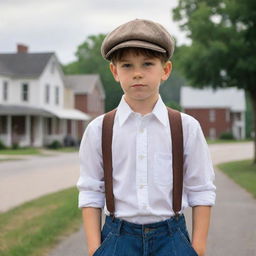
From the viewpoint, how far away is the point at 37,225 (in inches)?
365

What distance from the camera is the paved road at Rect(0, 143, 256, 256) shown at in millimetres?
7355

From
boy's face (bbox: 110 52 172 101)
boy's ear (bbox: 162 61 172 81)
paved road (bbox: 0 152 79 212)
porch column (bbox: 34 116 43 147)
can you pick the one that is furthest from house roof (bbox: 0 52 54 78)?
boy's face (bbox: 110 52 172 101)

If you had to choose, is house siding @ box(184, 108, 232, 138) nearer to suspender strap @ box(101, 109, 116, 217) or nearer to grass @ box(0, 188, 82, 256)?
grass @ box(0, 188, 82, 256)

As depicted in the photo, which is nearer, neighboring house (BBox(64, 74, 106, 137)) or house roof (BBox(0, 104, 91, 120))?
house roof (BBox(0, 104, 91, 120))

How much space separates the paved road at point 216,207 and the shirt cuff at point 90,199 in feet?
13.4

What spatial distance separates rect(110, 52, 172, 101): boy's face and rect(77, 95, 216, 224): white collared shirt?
99 mm

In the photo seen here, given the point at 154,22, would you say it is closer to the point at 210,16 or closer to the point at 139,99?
the point at 139,99

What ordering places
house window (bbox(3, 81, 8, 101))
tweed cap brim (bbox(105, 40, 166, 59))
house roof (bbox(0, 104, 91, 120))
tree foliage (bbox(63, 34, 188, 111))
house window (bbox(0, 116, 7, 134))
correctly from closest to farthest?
tweed cap brim (bbox(105, 40, 166, 59))
house roof (bbox(0, 104, 91, 120))
house window (bbox(0, 116, 7, 134))
house window (bbox(3, 81, 8, 101))
tree foliage (bbox(63, 34, 188, 111))

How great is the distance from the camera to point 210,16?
897 inches

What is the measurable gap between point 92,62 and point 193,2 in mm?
64145

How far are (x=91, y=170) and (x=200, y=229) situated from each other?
592 mm

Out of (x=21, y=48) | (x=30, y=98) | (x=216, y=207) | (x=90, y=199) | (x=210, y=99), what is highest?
(x=21, y=48)

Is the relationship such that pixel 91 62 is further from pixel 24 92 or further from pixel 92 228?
pixel 92 228

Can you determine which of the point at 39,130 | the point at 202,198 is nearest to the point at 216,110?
the point at 39,130
